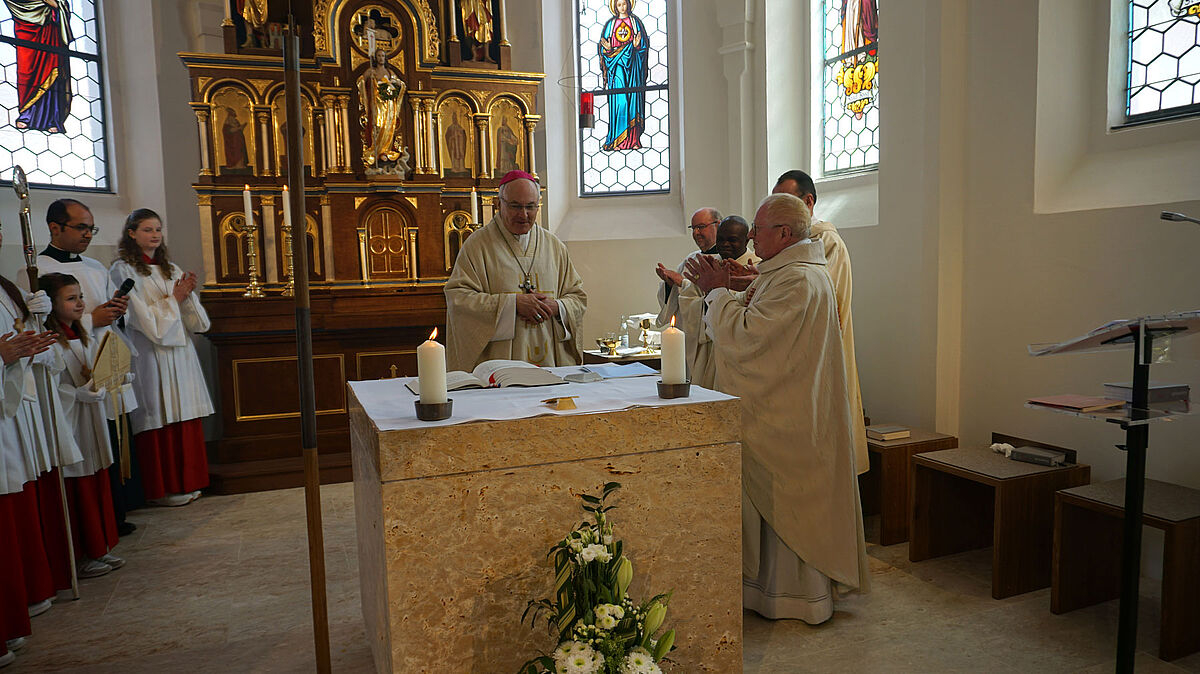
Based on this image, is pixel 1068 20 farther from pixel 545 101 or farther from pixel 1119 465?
pixel 545 101

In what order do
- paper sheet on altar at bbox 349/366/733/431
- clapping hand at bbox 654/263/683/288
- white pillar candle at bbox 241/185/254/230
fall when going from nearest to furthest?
paper sheet on altar at bbox 349/366/733/431
clapping hand at bbox 654/263/683/288
white pillar candle at bbox 241/185/254/230

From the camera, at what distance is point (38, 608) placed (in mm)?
3781

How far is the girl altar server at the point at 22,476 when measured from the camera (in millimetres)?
3314

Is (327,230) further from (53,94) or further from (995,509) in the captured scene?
(995,509)

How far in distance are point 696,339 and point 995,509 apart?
1.63m

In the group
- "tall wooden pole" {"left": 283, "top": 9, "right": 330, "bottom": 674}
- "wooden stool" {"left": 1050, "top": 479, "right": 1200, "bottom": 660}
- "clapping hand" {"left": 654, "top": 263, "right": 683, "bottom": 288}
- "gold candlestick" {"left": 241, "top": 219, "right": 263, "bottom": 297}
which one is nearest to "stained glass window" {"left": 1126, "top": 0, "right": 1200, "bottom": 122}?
"wooden stool" {"left": 1050, "top": 479, "right": 1200, "bottom": 660}

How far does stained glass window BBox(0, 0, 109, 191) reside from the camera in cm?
676

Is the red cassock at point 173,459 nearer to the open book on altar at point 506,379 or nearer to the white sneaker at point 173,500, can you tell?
the white sneaker at point 173,500

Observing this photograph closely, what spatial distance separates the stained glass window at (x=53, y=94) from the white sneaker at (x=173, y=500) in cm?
320

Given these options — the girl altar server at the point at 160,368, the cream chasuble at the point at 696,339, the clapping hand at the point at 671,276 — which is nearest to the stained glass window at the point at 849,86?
the clapping hand at the point at 671,276

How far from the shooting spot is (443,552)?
2236mm

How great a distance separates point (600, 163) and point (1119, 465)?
5574 millimetres

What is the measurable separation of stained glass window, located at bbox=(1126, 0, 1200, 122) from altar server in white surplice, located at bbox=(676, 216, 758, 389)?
2.19m

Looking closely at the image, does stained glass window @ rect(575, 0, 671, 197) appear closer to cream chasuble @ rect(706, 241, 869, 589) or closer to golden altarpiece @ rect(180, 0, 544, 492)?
golden altarpiece @ rect(180, 0, 544, 492)
